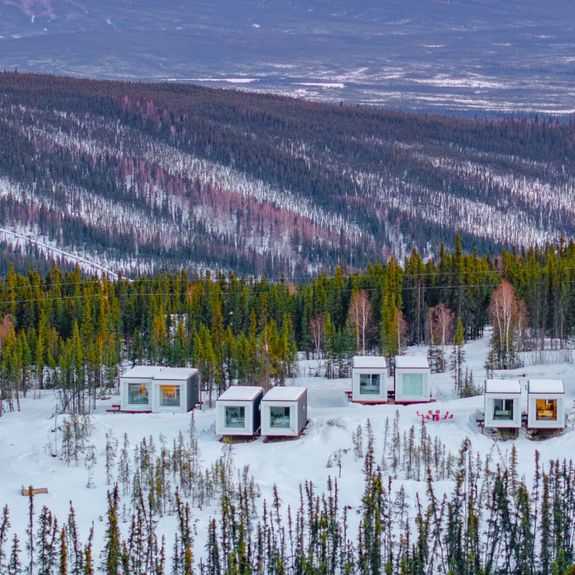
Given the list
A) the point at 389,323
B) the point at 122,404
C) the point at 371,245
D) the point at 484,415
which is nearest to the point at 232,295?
the point at 389,323

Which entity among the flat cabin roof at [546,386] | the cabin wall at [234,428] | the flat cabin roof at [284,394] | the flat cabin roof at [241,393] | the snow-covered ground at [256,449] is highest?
Answer: the flat cabin roof at [546,386]

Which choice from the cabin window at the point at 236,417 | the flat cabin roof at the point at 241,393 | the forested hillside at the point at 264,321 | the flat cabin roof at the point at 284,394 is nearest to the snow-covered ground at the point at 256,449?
the cabin window at the point at 236,417

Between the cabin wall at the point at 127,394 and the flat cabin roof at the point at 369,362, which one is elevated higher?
the flat cabin roof at the point at 369,362

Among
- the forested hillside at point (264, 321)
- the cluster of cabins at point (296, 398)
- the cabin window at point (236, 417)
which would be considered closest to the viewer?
the cluster of cabins at point (296, 398)

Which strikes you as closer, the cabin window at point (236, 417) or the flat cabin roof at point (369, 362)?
the cabin window at point (236, 417)

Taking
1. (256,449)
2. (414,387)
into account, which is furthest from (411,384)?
(256,449)

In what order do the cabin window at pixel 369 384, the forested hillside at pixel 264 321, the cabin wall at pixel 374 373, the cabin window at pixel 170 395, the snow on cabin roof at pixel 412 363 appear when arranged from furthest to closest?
the forested hillside at pixel 264 321 < the cabin window at pixel 369 384 < the cabin wall at pixel 374 373 < the snow on cabin roof at pixel 412 363 < the cabin window at pixel 170 395

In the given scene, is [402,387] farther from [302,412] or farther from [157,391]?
[157,391]

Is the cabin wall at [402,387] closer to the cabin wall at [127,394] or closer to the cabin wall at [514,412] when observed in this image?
the cabin wall at [514,412]

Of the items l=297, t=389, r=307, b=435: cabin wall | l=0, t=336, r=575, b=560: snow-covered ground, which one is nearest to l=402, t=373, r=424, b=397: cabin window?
l=0, t=336, r=575, b=560: snow-covered ground
